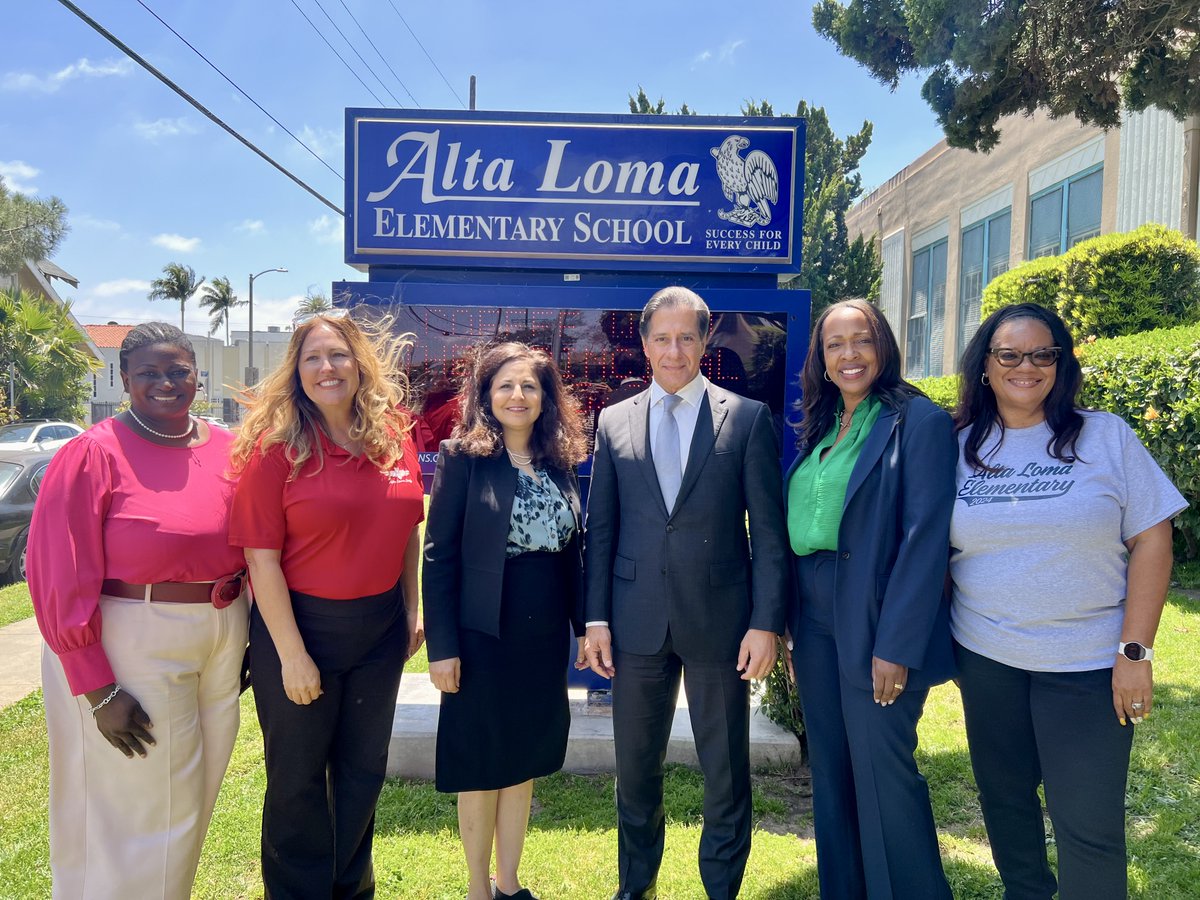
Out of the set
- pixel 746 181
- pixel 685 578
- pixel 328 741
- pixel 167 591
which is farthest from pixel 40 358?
pixel 685 578

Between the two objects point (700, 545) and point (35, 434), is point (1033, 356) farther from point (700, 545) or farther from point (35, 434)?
point (35, 434)

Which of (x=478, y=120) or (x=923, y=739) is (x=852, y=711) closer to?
(x=923, y=739)

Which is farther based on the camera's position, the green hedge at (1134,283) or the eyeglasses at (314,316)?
the green hedge at (1134,283)

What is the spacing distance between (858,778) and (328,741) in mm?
1613

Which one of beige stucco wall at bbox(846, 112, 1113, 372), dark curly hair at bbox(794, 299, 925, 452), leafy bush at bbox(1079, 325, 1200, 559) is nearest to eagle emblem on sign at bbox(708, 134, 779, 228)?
dark curly hair at bbox(794, 299, 925, 452)

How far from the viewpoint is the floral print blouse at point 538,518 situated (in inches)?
99.2

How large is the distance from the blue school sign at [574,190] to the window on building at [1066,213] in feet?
42.9

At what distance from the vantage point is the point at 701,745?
262cm

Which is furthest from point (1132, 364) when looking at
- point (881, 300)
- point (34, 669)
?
point (881, 300)

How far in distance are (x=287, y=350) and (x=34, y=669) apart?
483cm

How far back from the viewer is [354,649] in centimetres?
239

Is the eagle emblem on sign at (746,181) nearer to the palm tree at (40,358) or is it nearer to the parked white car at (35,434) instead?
the parked white car at (35,434)

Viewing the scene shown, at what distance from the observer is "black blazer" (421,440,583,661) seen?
248cm

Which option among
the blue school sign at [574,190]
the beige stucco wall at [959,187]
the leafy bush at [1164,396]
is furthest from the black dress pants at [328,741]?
the beige stucco wall at [959,187]
